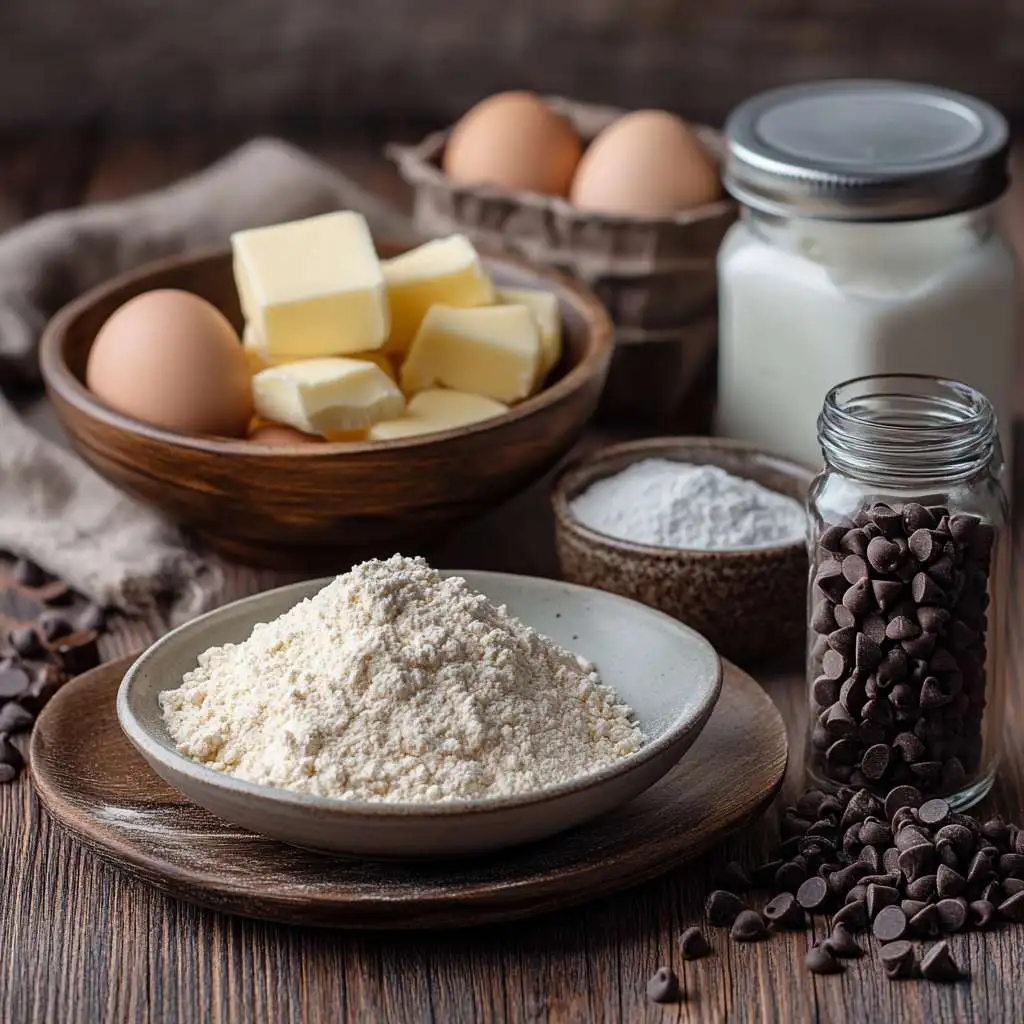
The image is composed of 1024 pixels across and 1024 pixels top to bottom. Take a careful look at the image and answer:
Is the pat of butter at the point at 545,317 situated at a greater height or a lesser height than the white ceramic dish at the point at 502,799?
greater

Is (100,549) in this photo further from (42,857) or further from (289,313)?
(42,857)

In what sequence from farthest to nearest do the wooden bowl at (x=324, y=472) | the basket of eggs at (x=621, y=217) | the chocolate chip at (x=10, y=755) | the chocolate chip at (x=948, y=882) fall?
the basket of eggs at (x=621, y=217) < the wooden bowl at (x=324, y=472) < the chocolate chip at (x=10, y=755) < the chocolate chip at (x=948, y=882)

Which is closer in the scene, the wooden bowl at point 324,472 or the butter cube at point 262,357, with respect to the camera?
the wooden bowl at point 324,472

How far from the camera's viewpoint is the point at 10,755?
161 cm

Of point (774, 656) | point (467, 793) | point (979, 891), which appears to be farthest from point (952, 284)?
point (467, 793)

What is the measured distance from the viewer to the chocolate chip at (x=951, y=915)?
1322mm

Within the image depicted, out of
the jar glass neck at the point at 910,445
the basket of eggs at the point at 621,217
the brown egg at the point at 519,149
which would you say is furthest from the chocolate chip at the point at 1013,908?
the brown egg at the point at 519,149

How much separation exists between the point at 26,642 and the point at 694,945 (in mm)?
813

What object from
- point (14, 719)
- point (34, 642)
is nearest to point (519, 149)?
point (34, 642)

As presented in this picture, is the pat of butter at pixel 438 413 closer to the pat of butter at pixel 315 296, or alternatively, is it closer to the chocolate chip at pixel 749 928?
the pat of butter at pixel 315 296

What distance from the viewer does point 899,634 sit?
1.41 meters

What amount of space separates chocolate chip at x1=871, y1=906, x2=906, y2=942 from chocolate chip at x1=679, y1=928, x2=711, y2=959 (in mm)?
128

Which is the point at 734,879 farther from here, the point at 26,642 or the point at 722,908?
the point at 26,642

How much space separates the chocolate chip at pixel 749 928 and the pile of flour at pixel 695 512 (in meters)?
0.46
